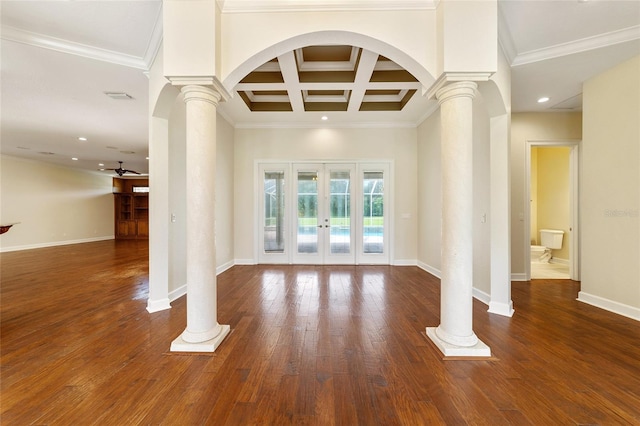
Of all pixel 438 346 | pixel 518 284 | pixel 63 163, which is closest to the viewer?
pixel 438 346

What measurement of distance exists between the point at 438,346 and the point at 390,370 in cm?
62

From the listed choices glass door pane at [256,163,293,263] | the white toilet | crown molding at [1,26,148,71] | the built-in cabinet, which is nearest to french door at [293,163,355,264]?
glass door pane at [256,163,293,263]

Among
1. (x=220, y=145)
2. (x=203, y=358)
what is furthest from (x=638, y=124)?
(x=220, y=145)

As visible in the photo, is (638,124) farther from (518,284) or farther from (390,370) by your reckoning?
(390,370)

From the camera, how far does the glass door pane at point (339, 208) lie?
19.2 ft

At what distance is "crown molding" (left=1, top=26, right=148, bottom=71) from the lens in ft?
8.94

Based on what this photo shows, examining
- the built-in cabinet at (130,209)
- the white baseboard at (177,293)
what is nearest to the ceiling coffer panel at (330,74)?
the white baseboard at (177,293)

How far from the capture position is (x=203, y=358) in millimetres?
2191

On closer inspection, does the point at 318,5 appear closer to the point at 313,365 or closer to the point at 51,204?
the point at 313,365

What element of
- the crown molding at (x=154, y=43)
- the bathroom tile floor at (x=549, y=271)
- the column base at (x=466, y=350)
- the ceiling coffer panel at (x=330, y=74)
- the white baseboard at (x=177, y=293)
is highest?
the ceiling coffer panel at (x=330, y=74)

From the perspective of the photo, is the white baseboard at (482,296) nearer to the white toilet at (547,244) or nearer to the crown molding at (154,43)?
the white toilet at (547,244)

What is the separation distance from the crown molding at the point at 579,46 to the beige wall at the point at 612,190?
0.46 metres

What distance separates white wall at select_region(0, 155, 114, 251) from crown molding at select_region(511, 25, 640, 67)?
1322cm

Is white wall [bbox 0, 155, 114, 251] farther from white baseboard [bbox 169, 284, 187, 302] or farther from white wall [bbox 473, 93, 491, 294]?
white wall [bbox 473, 93, 491, 294]
